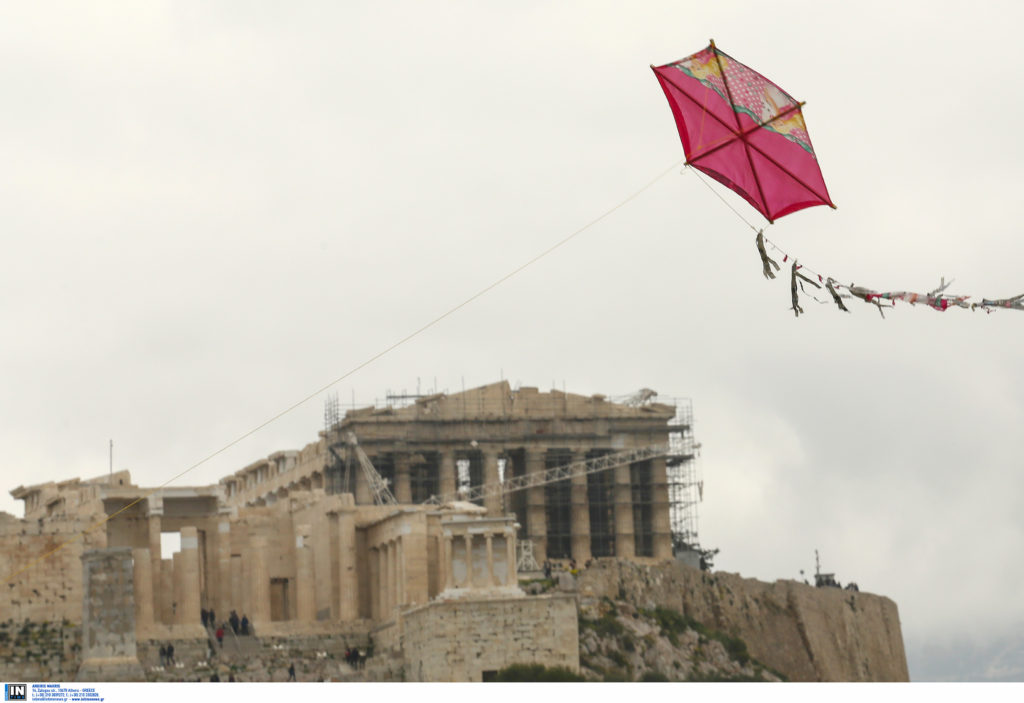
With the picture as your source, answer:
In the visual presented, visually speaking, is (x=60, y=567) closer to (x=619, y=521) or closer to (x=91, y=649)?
(x=91, y=649)

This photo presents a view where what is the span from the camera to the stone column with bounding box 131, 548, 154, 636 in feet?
218

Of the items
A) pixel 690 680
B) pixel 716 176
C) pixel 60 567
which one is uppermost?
pixel 716 176

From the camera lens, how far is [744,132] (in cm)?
3988

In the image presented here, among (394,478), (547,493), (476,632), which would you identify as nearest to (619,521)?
(547,493)

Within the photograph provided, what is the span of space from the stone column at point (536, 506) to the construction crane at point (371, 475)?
606 cm

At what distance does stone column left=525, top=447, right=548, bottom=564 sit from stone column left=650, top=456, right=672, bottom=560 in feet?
15.3

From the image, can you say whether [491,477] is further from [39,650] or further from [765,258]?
[765,258]

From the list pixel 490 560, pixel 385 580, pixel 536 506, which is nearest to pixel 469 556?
pixel 490 560

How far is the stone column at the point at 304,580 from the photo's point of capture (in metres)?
71.7

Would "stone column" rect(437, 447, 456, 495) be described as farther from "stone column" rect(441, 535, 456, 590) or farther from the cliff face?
"stone column" rect(441, 535, 456, 590)

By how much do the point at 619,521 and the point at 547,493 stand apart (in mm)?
3365

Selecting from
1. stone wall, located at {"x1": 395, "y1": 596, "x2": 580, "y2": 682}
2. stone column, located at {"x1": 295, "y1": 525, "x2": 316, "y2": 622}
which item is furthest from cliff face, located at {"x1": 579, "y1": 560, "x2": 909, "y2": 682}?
stone column, located at {"x1": 295, "y1": 525, "x2": 316, "y2": 622}

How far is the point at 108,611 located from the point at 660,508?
35220mm

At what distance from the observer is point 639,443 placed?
93688 mm
